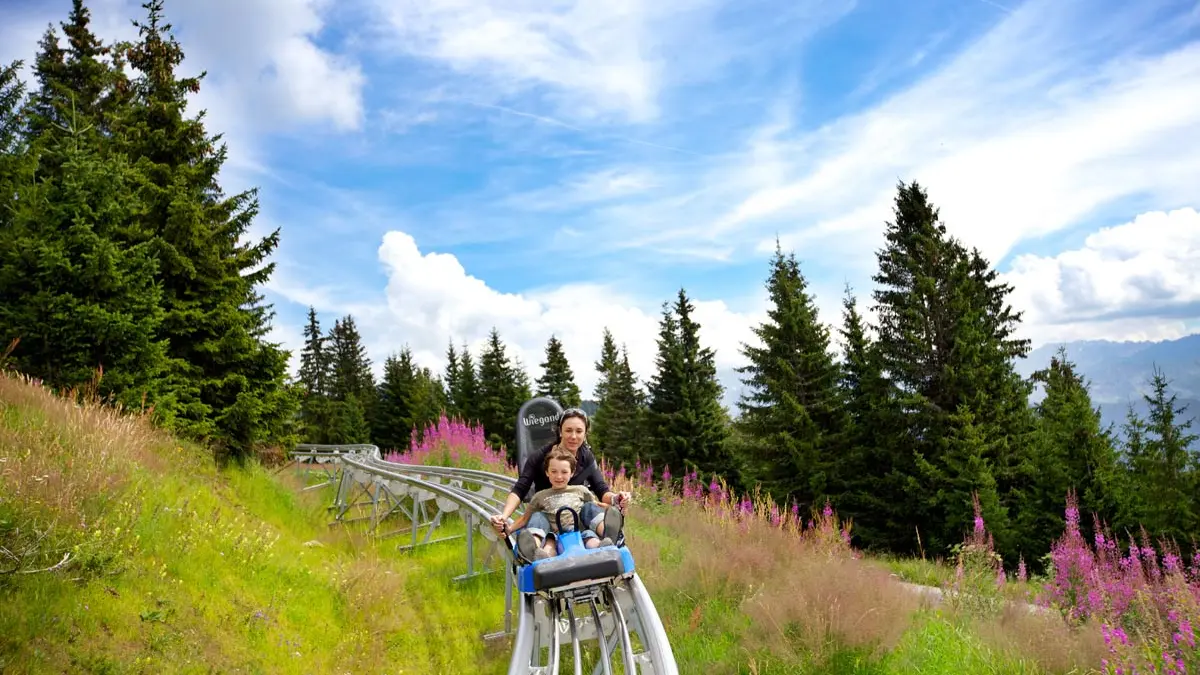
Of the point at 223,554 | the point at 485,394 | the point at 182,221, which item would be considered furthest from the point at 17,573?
the point at 485,394

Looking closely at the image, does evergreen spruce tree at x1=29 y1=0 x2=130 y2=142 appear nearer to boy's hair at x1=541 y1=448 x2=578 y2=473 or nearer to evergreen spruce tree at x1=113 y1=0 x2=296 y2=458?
evergreen spruce tree at x1=113 y1=0 x2=296 y2=458

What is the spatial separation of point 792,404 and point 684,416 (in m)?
5.69

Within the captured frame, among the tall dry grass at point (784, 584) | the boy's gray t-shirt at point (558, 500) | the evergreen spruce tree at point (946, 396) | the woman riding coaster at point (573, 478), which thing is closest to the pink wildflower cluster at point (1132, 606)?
the tall dry grass at point (784, 584)

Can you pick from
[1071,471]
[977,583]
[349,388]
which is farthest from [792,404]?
[349,388]

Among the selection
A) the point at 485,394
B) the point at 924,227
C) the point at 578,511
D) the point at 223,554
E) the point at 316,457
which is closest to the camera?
the point at 578,511

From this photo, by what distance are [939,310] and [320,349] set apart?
5985 centimetres

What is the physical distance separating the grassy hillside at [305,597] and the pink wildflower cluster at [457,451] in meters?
6.86

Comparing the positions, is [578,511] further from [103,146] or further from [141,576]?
[103,146]

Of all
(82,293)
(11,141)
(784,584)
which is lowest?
(784,584)

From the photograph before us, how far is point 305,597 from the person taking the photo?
680cm

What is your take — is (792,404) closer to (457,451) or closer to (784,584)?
(457,451)

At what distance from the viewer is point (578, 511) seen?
5.30 m

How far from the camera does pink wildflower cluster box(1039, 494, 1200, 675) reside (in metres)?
4.14

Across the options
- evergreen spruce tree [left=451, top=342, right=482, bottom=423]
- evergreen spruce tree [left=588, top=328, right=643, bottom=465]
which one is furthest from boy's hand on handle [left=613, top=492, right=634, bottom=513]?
evergreen spruce tree [left=451, top=342, right=482, bottom=423]
